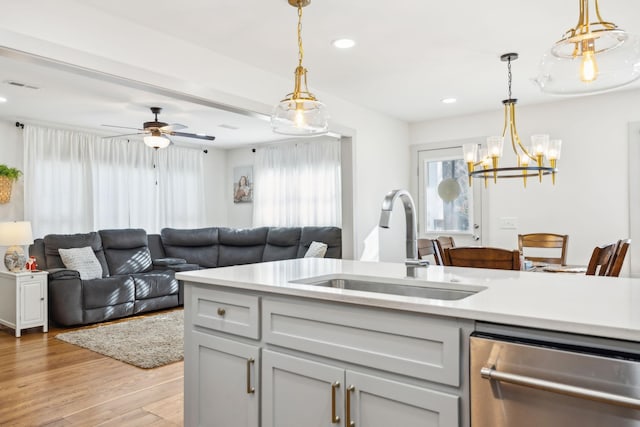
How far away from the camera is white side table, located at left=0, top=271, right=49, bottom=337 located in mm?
4504

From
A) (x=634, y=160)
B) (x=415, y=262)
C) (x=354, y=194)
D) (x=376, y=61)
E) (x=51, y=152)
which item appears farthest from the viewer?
(x=51, y=152)

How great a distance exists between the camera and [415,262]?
203 cm

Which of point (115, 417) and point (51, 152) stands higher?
point (51, 152)

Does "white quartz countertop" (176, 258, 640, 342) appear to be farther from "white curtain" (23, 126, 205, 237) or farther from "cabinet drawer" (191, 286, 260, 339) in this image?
"white curtain" (23, 126, 205, 237)

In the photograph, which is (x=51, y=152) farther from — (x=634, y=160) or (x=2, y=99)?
(x=634, y=160)

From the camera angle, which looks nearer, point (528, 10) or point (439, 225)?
point (528, 10)

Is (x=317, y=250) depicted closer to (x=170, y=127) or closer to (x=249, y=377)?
(x=170, y=127)

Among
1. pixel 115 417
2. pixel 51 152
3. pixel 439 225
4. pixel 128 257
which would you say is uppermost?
pixel 51 152

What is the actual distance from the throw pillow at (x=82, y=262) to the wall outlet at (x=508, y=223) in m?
4.84

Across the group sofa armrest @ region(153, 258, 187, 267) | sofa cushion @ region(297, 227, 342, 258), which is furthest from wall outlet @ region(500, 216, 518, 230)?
sofa armrest @ region(153, 258, 187, 267)

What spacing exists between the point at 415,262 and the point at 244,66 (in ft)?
8.44

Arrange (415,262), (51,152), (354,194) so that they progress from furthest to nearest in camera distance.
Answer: (51,152) → (354,194) → (415,262)

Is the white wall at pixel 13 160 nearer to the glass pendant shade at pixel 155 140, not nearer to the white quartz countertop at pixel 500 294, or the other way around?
the glass pendant shade at pixel 155 140

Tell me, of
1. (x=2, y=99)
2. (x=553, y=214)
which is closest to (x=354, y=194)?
(x=553, y=214)
